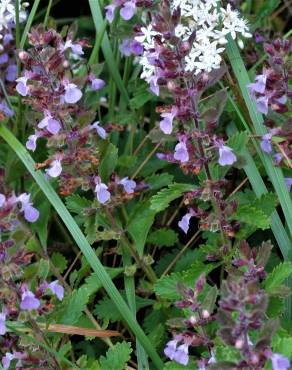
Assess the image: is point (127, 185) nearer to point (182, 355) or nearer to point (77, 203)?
point (77, 203)

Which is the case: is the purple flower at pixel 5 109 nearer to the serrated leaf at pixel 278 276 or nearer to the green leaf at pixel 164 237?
the green leaf at pixel 164 237

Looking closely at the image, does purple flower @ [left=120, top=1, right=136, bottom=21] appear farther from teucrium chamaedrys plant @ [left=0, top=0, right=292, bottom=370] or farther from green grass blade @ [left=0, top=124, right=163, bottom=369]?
green grass blade @ [left=0, top=124, right=163, bottom=369]

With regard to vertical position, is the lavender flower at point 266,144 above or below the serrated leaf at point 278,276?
above

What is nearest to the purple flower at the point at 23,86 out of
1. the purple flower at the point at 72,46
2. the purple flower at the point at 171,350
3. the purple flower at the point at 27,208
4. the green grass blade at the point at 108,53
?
the purple flower at the point at 72,46

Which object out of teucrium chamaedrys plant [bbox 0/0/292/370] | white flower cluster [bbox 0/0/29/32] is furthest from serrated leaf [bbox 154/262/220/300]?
white flower cluster [bbox 0/0/29/32]

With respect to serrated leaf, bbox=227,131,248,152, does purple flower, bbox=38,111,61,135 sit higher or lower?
higher
